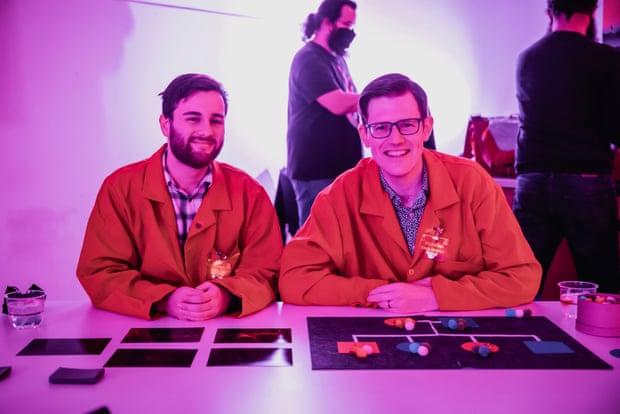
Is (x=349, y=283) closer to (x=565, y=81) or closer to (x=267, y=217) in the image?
(x=267, y=217)

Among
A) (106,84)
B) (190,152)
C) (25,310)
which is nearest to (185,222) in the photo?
(190,152)

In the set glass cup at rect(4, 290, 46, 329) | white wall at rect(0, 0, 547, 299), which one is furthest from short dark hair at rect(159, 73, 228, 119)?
white wall at rect(0, 0, 547, 299)

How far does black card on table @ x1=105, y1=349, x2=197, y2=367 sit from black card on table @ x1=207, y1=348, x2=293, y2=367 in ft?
0.18

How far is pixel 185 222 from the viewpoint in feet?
6.71

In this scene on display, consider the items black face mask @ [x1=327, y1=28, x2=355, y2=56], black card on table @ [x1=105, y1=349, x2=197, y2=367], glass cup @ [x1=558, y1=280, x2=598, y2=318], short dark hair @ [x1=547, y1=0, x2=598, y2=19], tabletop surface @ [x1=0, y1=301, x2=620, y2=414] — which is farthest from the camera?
black face mask @ [x1=327, y1=28, x2=355, y2=56]

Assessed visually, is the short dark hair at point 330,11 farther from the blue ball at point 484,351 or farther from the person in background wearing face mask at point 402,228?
the blue ball at point 484,351

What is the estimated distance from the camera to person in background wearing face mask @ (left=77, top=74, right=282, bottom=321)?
6.31 ft

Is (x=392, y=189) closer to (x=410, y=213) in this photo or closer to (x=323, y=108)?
(x=410, y=213)

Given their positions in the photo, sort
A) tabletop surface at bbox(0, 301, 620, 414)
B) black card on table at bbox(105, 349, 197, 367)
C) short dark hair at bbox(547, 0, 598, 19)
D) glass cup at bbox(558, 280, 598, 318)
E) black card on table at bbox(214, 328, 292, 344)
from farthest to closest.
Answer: short dark hair at bbox(547, 0, 598, 19) → glass cup at bbox(558, 280, 598, 318) → black card on table at bbox(214, 328, 292, 344) → black card on table at bbox(105, 349, 197, 367) → tabletop surface at bbox(0, 301, 620, 414)

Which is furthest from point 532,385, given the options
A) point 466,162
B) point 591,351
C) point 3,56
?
point 3,56

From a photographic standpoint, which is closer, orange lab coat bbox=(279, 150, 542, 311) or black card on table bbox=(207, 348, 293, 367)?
black card on table bbox=(207, 348, 293, 367)

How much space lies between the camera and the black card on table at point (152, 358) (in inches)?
54.8

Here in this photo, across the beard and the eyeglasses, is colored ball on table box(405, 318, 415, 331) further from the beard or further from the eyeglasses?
the beard

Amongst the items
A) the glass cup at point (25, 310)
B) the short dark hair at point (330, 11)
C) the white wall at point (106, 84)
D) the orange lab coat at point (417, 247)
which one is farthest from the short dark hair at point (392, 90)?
the white wall at point (106, 84)
